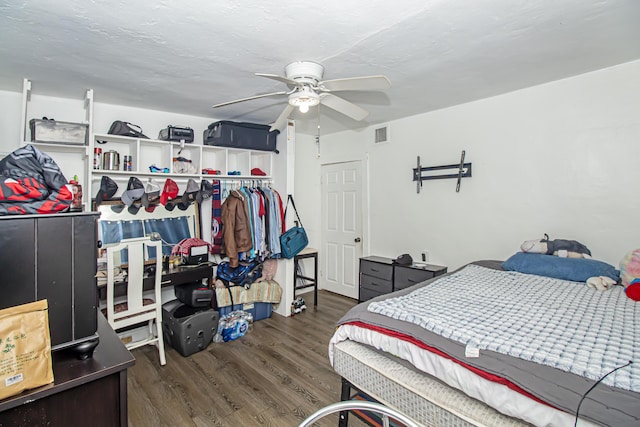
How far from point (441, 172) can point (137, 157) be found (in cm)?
335

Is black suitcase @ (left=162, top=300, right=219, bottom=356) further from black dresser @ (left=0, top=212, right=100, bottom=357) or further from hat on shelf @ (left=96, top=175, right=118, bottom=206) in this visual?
black dresser @ (left=0, top=212, right=100, bottom=357)

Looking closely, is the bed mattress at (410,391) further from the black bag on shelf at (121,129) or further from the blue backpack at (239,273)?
the black bag on shelf at (121,129)

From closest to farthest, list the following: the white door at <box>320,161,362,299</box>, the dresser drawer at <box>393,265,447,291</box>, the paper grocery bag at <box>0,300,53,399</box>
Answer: the paper grocery bag at <box>0,300,53,399</box> → the dresser drawer at <box>393,265,447,291</box> → the white door at <box>320,161,362,299</box>

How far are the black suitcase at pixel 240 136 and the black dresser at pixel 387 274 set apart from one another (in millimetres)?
1968

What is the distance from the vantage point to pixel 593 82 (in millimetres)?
2510

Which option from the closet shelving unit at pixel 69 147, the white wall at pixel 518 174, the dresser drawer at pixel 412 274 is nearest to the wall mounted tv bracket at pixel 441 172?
the white wall at pixel 518 174

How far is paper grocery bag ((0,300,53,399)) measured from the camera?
90cm

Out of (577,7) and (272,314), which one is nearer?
(577,7)

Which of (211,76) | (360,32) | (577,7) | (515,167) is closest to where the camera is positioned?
(577,7)

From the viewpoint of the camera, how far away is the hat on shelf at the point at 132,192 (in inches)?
124

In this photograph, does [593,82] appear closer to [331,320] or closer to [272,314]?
[331,320]

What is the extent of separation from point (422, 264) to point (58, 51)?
148 inches

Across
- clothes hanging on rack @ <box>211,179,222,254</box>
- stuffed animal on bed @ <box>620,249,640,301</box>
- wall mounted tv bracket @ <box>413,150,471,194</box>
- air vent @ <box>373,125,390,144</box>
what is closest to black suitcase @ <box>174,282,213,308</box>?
clothes hanging on rack @ <box>211,179,222,254</box>

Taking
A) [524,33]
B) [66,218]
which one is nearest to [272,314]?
[66,218]
